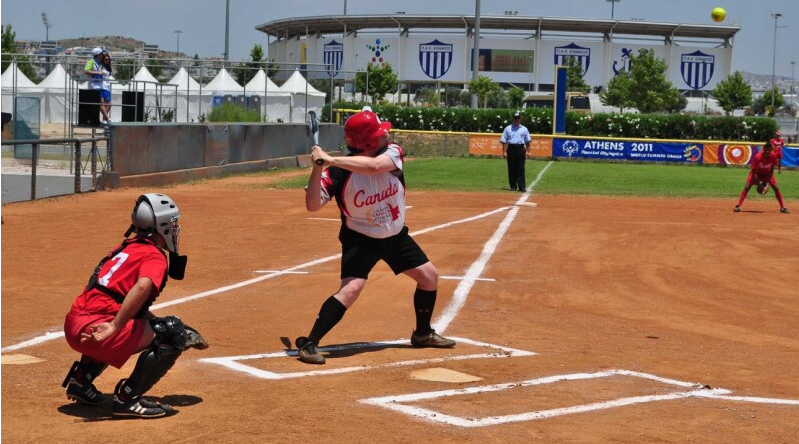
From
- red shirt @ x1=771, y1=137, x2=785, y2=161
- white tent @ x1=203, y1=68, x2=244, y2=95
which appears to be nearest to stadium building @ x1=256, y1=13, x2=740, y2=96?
white tent @ x1=203, y1=68, x2=244, y2=95

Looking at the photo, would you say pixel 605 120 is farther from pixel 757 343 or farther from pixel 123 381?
pixel 123 381

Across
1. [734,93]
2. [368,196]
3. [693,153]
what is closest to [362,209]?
[368,196]

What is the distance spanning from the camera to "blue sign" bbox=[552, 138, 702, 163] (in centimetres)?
4738

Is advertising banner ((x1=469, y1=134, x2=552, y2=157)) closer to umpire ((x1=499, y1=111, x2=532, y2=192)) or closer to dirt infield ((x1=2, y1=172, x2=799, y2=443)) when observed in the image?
umpire ((x1=499, y1=111, x2=532, y2=192))

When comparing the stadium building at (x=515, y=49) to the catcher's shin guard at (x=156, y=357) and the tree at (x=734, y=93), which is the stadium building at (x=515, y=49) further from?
the catcher's shin guard at (x=156, y=357)

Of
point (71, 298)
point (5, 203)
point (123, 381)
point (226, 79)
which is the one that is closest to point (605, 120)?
point (226, 79)

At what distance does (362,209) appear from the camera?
8000 millimetres

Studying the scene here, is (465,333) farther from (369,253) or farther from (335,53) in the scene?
(335,53)

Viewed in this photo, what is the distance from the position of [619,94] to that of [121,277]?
91105 mm

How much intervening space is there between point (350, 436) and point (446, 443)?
535 millimetres

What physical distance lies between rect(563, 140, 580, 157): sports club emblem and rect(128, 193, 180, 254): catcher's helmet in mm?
42284

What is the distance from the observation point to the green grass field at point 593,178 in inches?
1126

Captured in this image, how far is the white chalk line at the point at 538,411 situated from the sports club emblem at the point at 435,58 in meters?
103

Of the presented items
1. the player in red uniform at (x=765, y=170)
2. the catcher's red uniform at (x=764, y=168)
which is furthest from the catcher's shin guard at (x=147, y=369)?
the catcher's red uniform at (x=764, y=168)
